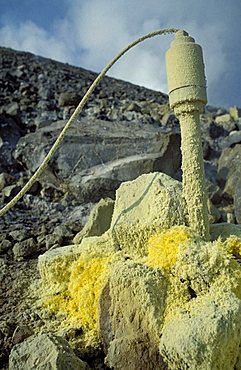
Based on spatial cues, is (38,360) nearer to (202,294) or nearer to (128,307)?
(128,307)

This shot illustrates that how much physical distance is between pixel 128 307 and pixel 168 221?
0.81m

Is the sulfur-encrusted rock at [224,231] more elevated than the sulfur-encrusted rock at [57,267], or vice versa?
the sulfur-encrusted rock at [224,231]

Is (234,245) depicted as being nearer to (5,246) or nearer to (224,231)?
(224,231)

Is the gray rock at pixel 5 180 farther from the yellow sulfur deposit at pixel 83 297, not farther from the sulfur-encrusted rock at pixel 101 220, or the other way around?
the yellow sulfur deposit at pixel 83 297

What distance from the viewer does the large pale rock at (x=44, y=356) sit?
3.16m

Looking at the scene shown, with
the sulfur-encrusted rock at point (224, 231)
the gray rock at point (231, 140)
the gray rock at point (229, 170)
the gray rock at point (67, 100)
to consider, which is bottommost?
the sulfur-encrusted rock at point (224, 231)

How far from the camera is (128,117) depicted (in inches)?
580

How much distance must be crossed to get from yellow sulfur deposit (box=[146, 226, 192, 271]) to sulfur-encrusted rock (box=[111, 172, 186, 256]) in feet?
0.27

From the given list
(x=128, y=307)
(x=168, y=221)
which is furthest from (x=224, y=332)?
(x=168, y=221)

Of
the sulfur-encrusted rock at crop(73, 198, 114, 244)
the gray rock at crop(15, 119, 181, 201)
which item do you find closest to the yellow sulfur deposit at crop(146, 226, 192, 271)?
the sulfur-encrusted rock at crop(73, 198, 114, 244)

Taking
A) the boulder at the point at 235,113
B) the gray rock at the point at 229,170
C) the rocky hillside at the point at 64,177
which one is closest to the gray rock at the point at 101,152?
the rocky hillside at the point at 64,177

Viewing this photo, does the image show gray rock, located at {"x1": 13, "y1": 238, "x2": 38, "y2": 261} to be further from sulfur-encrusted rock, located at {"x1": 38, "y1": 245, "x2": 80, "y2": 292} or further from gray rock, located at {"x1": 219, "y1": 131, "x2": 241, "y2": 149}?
gray rock, located at {"x1": 219, "y1": 131, "x2": 241, "y2": 149}

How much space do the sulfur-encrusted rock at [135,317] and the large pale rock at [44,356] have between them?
1.08ft

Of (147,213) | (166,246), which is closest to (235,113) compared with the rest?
(147,213)
